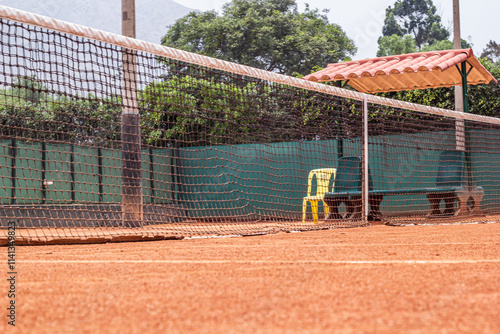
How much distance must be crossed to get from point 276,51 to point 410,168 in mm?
22350

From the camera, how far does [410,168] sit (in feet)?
35.8

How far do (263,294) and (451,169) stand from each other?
338 inches

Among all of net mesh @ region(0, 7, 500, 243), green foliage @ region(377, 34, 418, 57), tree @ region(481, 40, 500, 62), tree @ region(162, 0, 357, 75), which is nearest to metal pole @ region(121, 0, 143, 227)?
net mesh @ region(0, 7, 500, 243)

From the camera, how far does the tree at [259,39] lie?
3241cm

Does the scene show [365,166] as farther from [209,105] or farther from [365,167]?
[209,105]

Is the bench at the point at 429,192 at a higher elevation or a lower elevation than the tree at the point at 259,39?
lower

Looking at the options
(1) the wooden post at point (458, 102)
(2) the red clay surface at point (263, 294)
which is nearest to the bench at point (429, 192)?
(1) the wooden post at point (458, 102)

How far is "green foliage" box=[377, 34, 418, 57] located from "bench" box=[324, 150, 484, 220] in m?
35.6

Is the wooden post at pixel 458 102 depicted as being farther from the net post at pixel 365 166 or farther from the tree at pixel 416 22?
the tree at pixel 416 22

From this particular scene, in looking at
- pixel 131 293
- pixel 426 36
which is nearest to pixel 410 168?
pixel 131 293

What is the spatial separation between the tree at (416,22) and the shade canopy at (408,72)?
45011 mm

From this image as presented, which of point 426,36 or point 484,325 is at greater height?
point 426,36

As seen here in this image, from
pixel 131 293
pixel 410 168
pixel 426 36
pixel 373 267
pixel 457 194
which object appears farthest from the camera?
pixel 426 36

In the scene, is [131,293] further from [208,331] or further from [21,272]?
[21,272]
